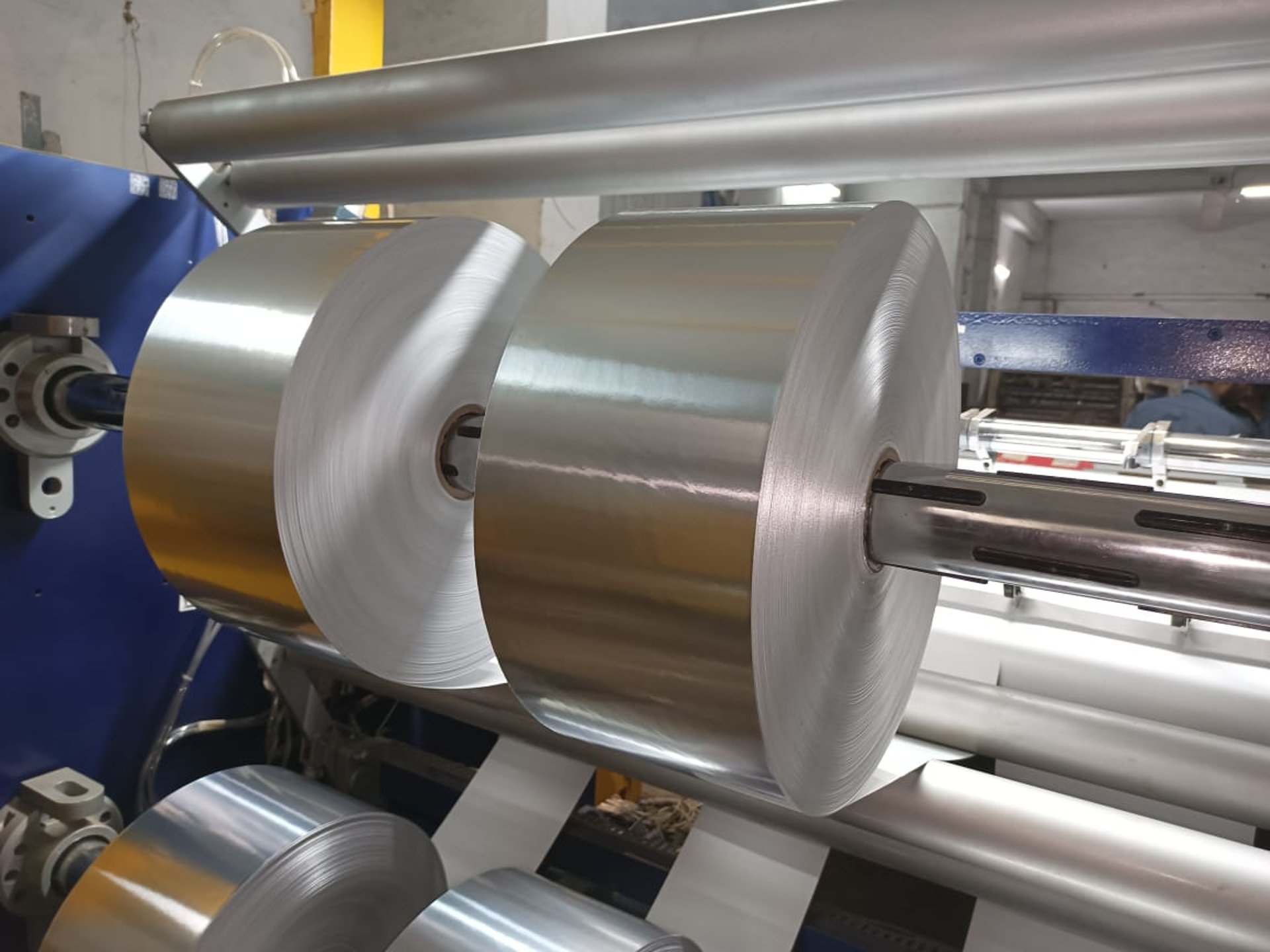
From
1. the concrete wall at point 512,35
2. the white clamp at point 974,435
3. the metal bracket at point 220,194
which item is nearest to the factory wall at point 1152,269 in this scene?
the concrete wall at point 512,35

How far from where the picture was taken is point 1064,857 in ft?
2.64

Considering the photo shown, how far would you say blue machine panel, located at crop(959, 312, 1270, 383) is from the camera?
87cm

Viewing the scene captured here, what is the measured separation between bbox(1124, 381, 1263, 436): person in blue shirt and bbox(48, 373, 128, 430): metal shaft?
2.84m

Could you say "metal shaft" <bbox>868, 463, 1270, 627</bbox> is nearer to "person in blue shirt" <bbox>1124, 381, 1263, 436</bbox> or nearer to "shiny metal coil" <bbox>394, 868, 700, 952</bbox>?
"shiny metal coil" <bbox>394, 868, 700, 952</bbox>

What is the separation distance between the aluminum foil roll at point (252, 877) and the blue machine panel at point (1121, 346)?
74 centimetres

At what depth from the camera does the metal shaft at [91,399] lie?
1.03 metres

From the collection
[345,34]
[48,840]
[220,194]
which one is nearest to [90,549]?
[48,840]

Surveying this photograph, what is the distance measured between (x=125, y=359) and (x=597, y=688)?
37.5 inches

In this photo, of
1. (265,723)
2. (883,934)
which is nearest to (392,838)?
(883,934)

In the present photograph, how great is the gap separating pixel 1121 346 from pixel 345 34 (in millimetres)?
1357

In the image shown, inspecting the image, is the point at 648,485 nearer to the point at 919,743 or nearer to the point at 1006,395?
the point at 919,743

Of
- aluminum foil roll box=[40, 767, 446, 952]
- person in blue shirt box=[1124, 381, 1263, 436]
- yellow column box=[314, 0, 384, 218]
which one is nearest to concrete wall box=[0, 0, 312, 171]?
yellow column box=[314, 0, 384, 218]

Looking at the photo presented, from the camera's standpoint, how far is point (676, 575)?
50 centimetres

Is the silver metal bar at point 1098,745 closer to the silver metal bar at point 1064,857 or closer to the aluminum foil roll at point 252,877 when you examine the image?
the silver metal bar at point 1064,857
